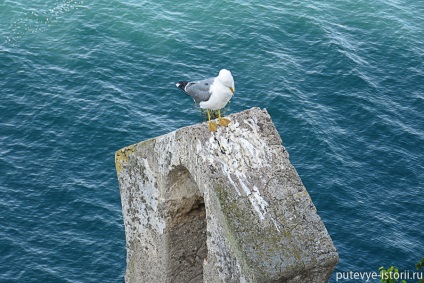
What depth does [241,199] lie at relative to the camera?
16.1 m

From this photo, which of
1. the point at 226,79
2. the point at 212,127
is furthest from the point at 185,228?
the point at 226,79

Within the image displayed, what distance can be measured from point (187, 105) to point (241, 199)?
5674 centimetres

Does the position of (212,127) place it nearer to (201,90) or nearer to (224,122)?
(224,122)

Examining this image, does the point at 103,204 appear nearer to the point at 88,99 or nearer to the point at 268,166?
the point at 88,99

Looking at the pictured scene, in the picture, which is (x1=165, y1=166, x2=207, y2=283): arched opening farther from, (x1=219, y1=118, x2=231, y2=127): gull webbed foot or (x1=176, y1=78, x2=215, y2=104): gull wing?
(x1=176, y1=78, x2=215, y2=104): gull wing

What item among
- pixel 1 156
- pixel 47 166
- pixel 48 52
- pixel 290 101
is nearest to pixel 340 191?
pixel 290 101

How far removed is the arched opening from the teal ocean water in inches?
1376

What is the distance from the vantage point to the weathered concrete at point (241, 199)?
1570 cm

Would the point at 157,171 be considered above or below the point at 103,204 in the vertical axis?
above

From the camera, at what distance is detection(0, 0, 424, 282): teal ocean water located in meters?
58.5

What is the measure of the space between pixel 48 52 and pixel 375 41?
34.6 meters

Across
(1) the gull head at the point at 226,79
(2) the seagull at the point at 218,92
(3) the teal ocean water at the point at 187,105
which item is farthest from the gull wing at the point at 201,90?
(3) the teal ocean water at the point at 187,105

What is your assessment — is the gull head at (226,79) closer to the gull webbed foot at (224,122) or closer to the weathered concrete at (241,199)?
the weathered concrete at (241,199)

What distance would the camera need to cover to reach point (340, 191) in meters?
63.2
